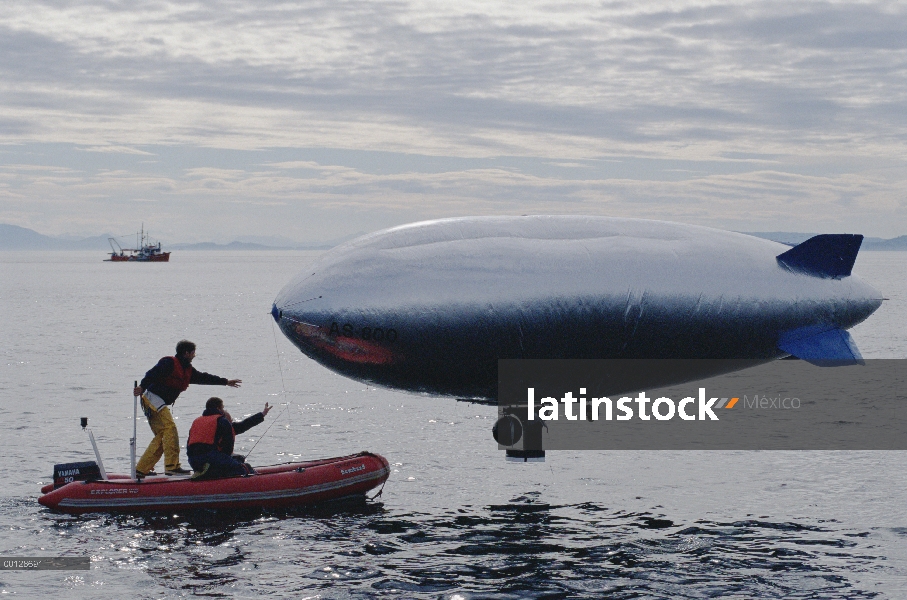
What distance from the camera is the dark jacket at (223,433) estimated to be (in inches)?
901

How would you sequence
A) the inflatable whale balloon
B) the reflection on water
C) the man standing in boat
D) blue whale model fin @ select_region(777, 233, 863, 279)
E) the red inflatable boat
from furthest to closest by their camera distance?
1. the red inflatable boat
2. the man standing in boat
3. blue whale model fin @ select_region(777, 233, 863, 279)
4. the reflection on water
5. the inflatable whale balloon

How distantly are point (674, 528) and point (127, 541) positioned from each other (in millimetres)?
11794

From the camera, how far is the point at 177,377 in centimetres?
2292

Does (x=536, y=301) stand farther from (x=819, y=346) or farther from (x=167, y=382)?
(x=167, y=382)

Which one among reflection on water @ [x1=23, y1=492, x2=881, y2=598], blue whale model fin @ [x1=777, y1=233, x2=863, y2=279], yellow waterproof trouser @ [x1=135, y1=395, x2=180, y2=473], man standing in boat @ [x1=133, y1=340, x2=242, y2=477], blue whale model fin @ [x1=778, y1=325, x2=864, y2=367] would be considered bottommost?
reflection on water @ [x1=23, y1=492, x2=881, y2=598]

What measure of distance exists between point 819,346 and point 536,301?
5.77m

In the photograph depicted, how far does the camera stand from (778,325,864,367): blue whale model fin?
19.4 metres

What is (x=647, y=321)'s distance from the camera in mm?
18312

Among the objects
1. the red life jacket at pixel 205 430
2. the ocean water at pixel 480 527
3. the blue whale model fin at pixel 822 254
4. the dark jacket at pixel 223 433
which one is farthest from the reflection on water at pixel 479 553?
the blue whale model fin at pixel 822 254

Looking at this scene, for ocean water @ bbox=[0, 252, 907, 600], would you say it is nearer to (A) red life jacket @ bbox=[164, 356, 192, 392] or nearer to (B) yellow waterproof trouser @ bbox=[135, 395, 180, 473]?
(B) yellow waterproof trouser @ bbox=[135, 395, 180, 473]

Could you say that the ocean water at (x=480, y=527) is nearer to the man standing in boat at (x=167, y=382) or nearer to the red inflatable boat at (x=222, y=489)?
the red inflatable boat at (x=222, y=489)

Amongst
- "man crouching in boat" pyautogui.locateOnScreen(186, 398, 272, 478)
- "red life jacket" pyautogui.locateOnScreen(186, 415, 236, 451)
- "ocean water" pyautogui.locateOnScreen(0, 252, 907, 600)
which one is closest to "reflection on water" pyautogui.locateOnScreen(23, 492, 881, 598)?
"ocean water" pyautogui.locateOnScreen(0, 252, 907, 600)

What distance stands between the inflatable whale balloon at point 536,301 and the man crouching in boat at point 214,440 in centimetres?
488

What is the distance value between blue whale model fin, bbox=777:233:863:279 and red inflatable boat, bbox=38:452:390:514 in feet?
35.6
